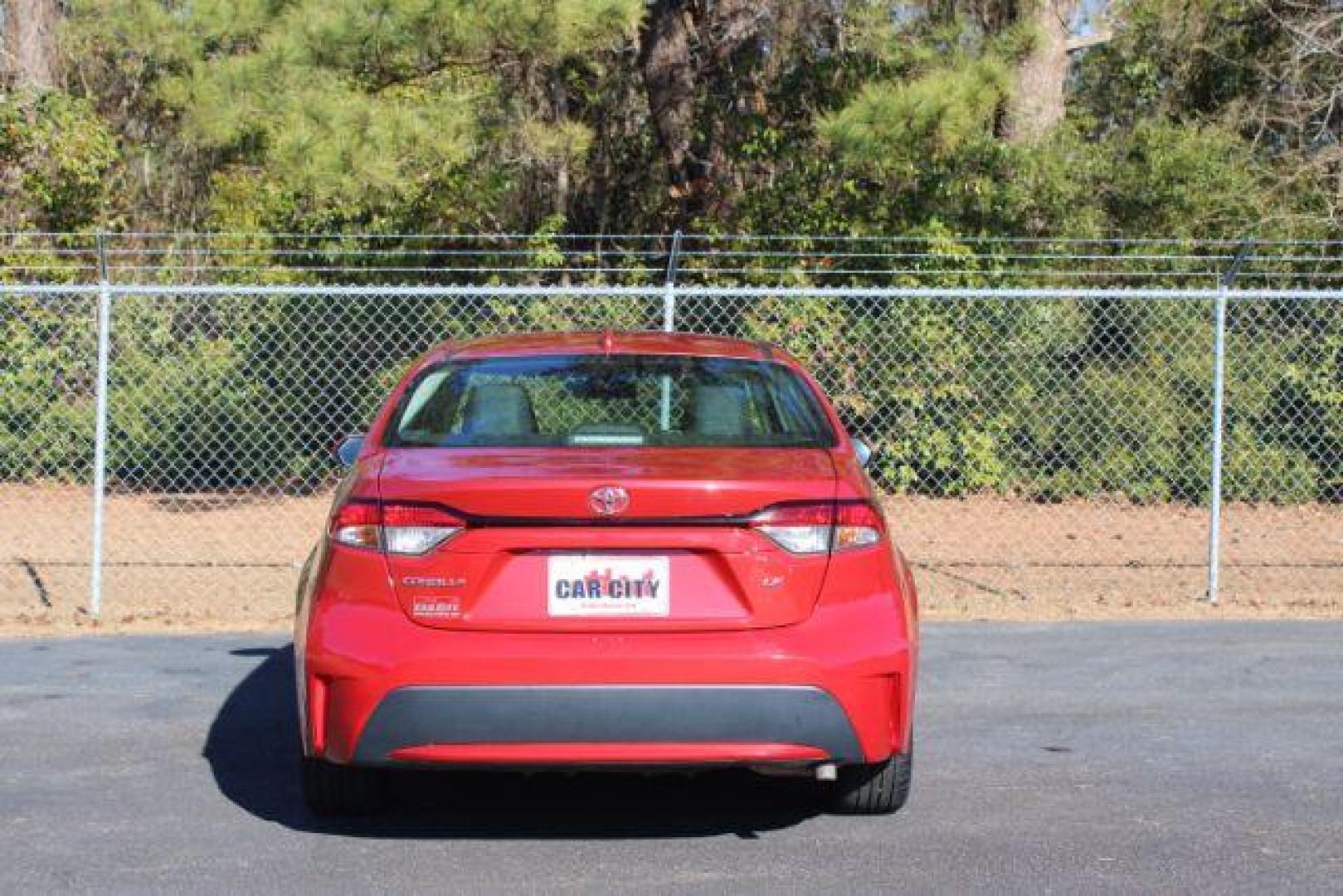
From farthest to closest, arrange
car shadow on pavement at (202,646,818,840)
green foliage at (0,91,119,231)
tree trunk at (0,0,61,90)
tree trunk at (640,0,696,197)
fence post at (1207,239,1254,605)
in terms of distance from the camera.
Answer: tree trunk at (0,0,61,90) → green foliage at (0,91,119,231) → tree trunk at (640,0,696,197) → fence post at (1207,239,1254,605) → car shadow on pavement at (202,646,818,840)

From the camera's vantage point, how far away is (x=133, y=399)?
15852mm

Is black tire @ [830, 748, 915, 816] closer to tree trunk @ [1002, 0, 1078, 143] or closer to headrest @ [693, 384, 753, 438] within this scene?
headrest @ [693, 384, 753, 438]

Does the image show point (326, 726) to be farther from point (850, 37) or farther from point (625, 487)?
point (850, 37)

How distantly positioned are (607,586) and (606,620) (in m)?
0.09

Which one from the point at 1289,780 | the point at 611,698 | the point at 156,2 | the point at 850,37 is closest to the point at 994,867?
the point at 611,698

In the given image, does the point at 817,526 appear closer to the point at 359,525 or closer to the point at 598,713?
the point at 598,713

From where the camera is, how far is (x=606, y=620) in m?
5.02

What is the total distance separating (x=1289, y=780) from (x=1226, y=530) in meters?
8.59

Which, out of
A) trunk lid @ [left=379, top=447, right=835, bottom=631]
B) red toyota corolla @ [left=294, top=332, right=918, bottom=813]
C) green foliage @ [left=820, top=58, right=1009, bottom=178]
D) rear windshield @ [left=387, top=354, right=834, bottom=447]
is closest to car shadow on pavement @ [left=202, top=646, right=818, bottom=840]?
red toyota corolla @ [left=294, top=332, right=918, bottom=813]

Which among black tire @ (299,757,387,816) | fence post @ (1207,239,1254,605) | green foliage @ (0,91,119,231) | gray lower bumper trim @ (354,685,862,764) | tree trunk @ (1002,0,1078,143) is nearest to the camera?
gray lower bumper trim @ (354,685,862,764)

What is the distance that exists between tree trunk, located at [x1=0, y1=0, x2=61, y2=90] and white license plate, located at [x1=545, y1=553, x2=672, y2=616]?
16460mm

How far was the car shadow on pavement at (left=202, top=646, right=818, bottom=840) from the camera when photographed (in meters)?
5.63

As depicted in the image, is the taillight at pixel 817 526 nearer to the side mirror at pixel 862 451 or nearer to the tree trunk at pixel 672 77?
the side mirror at pixel 862 451

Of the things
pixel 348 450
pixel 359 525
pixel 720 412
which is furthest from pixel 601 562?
pixel 348 450
